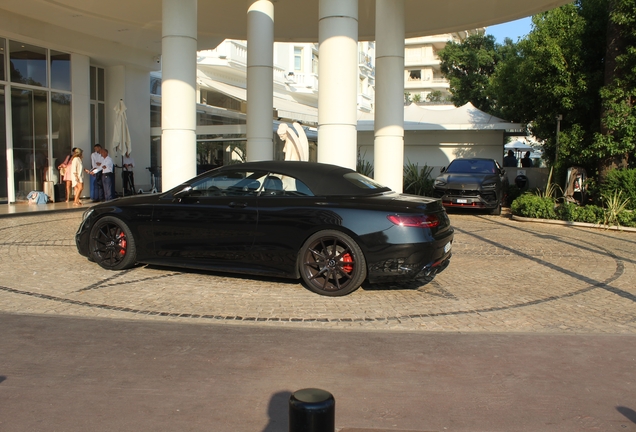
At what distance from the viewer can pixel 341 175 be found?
731 centimetres

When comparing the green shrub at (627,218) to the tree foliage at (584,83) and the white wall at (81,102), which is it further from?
the white wall at (81,102)

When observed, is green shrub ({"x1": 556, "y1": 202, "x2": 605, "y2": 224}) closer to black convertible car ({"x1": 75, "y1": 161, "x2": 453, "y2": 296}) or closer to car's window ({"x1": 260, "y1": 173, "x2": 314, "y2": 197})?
→ black convertible car ({"x1": 75, "y1": 161, "x2": 453, "y2": 296})

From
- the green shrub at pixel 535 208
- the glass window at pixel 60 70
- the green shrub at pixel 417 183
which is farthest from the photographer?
the green shrub at pixel 417 183

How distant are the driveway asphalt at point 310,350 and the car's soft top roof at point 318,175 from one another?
122cm

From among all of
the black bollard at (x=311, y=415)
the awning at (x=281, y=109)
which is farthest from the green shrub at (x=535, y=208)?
the black bollard at (x=311, y=415)

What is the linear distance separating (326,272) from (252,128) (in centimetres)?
1030

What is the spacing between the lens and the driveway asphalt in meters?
3.66

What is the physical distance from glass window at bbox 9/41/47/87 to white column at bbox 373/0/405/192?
10.6 meters

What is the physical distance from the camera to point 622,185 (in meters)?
14.5

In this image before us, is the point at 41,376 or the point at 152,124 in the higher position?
the point at 152,124

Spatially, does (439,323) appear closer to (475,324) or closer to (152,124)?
(475,324)

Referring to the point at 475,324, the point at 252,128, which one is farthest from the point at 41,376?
the point at 252,128

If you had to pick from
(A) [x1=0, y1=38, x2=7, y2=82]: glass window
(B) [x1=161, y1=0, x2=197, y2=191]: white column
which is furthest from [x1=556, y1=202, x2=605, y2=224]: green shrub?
(A) [x1=0, y1=38, x2=7, y2=82]: glass window

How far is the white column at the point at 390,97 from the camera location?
13430 mm
